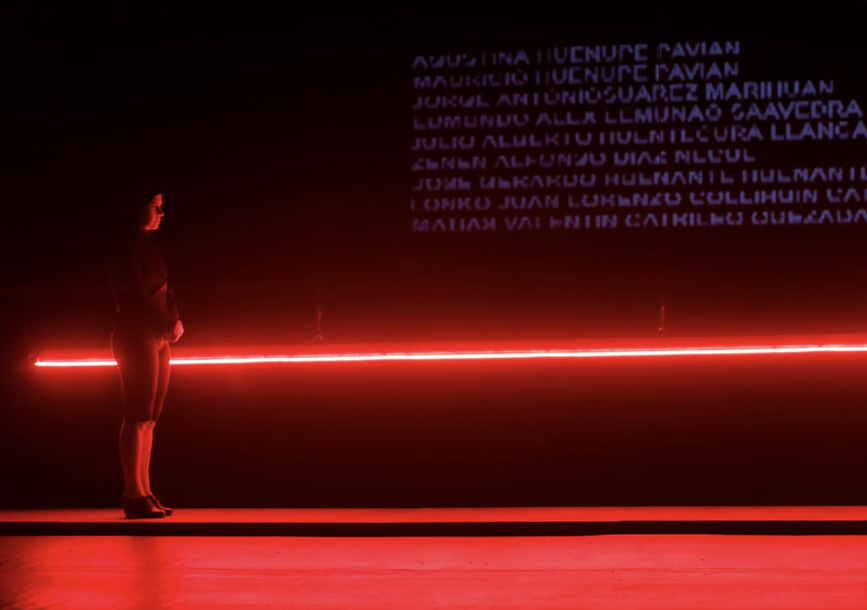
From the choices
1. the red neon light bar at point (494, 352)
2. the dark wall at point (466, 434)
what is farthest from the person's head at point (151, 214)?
the dark wall at point (466, 434)

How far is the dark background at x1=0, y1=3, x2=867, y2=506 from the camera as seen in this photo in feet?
24.3

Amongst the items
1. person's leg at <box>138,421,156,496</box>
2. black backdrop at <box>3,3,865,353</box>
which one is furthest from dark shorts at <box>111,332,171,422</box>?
black backdrop at <box>3,3,865,353</box>

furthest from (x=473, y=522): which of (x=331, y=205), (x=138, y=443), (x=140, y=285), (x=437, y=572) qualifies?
(x=331, y=205)

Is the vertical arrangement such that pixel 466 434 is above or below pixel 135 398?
below

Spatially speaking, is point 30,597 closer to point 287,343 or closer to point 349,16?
point 287,343

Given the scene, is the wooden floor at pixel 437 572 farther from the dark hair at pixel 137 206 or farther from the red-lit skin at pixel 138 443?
the dark hair at pixel 137 206

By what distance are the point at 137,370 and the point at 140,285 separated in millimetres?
568

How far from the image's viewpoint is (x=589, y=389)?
7.48m

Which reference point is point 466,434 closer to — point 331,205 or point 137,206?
point 331,205

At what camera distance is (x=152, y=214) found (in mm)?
7145

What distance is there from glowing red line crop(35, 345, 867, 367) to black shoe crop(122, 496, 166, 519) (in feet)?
3.58

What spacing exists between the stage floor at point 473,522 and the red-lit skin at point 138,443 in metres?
0.24

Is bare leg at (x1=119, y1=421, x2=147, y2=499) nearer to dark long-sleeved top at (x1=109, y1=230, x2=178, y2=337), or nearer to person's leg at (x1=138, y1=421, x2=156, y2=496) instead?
person's leg at (x1=138, y1=421, x2=156, y2=496)

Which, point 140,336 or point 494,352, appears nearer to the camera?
point 140,336
